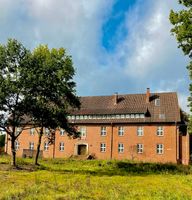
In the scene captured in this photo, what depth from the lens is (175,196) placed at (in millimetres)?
17766

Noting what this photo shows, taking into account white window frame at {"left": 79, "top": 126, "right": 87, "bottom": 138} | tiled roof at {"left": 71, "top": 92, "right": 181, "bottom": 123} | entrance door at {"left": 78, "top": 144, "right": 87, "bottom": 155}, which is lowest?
entrance door at {"left": 78, "top": 144, "right": 87, "bottom": 155}

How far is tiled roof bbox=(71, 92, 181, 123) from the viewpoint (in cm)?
5281

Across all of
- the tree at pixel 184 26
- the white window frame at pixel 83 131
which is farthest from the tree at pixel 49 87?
the white window frame at pixel 83 131

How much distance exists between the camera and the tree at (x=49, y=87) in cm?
2953

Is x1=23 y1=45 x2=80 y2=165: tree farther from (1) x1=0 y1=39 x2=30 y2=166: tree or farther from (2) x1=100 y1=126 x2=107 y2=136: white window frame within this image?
(2) x1=100 y1=126 x2=107 y2=136: white window frame

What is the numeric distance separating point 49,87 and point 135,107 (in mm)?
26326

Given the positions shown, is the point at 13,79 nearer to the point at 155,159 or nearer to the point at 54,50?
the point at 54,50

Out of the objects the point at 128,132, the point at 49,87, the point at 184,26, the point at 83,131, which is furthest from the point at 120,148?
the point at 184,26

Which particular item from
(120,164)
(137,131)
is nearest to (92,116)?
(137,131)

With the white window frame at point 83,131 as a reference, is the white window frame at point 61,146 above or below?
below

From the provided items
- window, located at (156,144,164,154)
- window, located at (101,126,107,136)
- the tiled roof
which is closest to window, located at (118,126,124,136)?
the tiled roof

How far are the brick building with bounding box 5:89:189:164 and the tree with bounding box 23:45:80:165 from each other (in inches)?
856

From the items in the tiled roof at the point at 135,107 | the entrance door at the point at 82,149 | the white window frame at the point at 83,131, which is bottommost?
the entrance door at the point at 82,149

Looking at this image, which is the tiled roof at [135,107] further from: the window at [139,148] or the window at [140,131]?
the window at [139,148]
